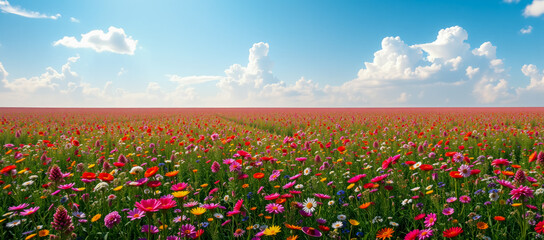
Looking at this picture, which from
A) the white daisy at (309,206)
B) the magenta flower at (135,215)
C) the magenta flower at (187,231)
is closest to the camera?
the magenta flower at (135,215)

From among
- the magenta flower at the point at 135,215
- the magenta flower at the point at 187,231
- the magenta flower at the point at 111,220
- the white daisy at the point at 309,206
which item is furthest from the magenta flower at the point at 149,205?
the white daisy at the point at 309,206

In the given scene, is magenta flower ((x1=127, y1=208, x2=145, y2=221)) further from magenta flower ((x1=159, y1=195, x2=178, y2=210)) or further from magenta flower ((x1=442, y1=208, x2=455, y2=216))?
magenta flower ((x1=442, y1=208, x2=455, y2=216))

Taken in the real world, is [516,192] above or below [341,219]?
above

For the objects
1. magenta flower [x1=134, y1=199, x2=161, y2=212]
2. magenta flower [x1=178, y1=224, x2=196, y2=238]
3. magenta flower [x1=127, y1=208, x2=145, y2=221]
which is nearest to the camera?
magenta flower [x1=134, y1=199, x2=161, y2=212]

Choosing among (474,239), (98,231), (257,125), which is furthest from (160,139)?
(257,125)

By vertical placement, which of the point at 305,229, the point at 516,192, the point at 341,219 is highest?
the point at 516,192

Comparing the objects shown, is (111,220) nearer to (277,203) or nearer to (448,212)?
(277,203)

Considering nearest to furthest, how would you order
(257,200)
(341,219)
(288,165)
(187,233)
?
1. (187,233)
2. (341,219)
3. (257,200)
4. (288,165)

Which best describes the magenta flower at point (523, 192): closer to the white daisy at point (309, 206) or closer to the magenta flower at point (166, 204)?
the white daisy at point (309, 206)

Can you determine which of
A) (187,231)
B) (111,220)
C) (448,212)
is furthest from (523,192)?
(111,220)

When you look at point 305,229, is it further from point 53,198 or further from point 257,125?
point 257,125

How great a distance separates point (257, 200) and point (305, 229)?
143cm

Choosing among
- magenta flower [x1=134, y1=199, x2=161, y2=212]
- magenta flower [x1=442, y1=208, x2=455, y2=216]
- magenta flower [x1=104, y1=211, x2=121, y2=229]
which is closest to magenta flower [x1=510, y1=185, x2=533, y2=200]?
magenta flower [x1=442, y1=208, x2=455, y2=216]

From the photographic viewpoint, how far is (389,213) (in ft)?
8.91
